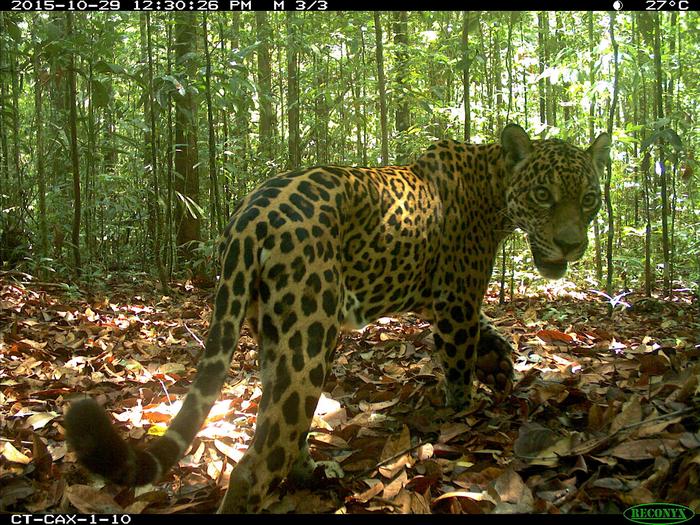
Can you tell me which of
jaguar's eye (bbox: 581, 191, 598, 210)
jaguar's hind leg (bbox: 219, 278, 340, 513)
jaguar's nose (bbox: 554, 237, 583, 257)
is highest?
jaguar's eye (bbox: 581, 191, 598, 210)

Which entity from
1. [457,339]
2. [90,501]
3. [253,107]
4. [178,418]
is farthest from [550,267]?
[253,107]

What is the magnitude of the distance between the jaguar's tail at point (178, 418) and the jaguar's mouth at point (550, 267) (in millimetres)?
2440

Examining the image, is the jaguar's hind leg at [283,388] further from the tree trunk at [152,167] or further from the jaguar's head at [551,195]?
the tree trunk at [152,167]

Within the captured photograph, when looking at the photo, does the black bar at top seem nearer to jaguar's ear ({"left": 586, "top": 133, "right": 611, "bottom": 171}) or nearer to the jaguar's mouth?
jaguar's ear ({"left": 586, "top": 133, "right": 611, "bottom": 171})

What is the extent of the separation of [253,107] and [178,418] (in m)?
8.31

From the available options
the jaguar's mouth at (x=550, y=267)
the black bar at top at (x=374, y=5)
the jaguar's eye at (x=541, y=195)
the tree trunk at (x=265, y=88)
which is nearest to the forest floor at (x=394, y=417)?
the jaguar's mouth at (x=550, y=267)

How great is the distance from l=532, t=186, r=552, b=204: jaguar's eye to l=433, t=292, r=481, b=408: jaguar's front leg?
87cm

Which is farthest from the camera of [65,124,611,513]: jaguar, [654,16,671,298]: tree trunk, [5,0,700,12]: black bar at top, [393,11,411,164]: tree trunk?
[393,11,411,164]: tree trunk

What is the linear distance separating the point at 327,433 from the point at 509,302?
5.10 metres

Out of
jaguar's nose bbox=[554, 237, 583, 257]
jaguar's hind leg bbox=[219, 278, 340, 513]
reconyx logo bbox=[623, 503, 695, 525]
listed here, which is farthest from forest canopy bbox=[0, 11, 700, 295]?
reconyx logo bbox=[623, 503, 695, 525]

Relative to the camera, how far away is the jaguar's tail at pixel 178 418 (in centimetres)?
198

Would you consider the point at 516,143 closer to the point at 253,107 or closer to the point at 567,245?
the point at 567,245

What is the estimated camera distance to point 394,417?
12.9 feet

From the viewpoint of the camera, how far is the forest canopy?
717 cm
